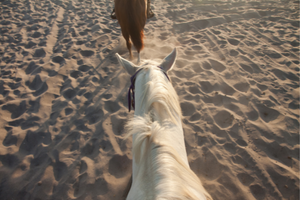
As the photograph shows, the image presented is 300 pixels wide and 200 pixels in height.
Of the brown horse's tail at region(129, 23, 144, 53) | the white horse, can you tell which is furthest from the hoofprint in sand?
the white horse

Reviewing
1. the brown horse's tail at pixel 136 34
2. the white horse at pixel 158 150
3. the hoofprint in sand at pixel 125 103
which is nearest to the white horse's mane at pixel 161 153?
the white horse at pixel 158 150

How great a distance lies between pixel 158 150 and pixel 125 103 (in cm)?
181

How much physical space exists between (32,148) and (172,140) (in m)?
2.06

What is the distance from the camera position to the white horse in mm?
626

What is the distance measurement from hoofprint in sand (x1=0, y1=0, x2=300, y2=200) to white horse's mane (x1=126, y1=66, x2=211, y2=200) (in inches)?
43.3

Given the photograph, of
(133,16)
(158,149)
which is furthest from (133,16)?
(158,149)

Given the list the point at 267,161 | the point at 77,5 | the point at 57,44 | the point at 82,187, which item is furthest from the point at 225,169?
the point at 77,5

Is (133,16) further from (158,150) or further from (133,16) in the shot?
(158,150)

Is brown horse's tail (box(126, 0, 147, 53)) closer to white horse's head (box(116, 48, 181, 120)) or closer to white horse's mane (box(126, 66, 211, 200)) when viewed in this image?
white horse's head (box(116, 48, 181, 120))

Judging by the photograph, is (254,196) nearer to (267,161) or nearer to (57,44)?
(267,161)

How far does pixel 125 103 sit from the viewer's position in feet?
8.11

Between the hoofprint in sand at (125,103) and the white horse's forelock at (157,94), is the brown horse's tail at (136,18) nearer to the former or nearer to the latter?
the hoofprint in sand at (125,103)

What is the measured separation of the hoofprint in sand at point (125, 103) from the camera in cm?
166

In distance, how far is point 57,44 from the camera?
3686mm
